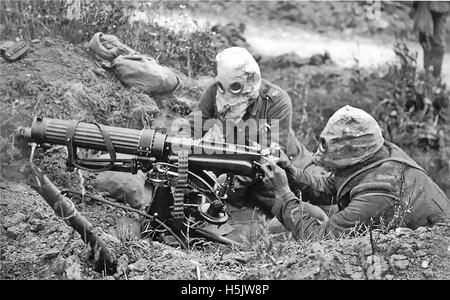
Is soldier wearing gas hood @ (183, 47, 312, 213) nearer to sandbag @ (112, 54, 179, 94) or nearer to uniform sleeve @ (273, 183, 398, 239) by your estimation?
uniform sleeve @ (273, 183, 398, 239)

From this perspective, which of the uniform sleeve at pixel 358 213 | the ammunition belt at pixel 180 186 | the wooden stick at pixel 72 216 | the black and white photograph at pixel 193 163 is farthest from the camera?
the ammunition belt at pixel 180 186

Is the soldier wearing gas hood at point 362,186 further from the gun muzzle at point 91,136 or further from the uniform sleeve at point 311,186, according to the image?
the gun muzzle at point 91,136

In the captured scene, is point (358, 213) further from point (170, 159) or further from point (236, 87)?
point (236, 87)

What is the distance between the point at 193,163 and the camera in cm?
521

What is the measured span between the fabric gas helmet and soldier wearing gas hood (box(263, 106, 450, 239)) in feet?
3.48

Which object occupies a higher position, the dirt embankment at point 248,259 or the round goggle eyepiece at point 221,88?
the round goggle eyepiece at point 221,88

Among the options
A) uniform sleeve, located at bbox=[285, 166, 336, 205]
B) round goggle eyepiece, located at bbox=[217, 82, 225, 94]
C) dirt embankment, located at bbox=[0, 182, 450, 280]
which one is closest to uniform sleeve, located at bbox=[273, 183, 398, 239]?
dirt embankment, located at bbox=[0, 182, 450, 280]

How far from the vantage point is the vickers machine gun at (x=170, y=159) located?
5039 mm

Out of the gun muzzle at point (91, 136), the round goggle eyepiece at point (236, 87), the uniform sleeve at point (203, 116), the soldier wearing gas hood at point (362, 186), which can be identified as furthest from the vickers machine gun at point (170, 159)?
the uniform sleeve at point (203, 116)

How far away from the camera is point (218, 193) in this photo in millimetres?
5328

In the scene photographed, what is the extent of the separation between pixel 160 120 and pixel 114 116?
50 cm

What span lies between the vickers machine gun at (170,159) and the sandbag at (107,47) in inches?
99.8

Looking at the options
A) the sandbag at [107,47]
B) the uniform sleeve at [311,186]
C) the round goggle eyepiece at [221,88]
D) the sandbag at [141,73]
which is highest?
the round goggle eyepiece at [221,88]
